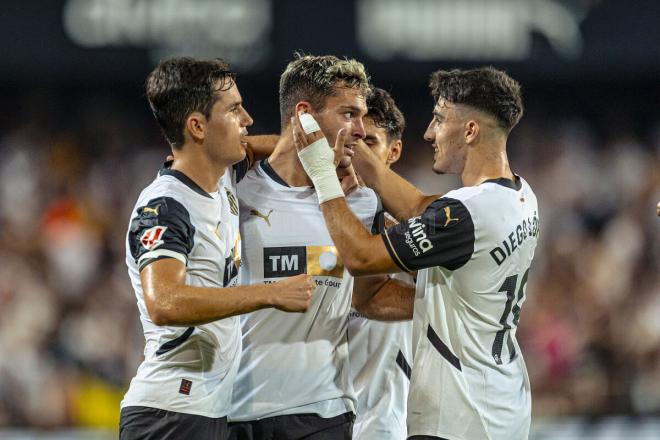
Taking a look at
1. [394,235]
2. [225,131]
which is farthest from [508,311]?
[225,131]

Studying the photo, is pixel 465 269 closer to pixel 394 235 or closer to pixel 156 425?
pixel 394 235

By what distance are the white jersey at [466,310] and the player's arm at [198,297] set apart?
660mm

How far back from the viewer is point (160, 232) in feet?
12.3

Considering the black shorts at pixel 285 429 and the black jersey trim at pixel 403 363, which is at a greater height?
the black shorts at pixel 285 429

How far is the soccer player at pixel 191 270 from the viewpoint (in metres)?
3.65

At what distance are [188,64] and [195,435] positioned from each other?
4.88ft

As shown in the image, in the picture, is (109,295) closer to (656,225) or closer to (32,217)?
(32,217)

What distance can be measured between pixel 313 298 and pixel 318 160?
1.99ft

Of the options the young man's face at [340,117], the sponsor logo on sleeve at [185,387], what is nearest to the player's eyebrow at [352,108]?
the young man's face at [340,117]

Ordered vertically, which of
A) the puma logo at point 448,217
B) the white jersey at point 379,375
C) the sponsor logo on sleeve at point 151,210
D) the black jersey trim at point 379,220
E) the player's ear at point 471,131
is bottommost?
the white jersey at point 379,375

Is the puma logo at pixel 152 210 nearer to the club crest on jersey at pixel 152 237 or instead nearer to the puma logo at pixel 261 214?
the club crest on jersey at pixel 152 237

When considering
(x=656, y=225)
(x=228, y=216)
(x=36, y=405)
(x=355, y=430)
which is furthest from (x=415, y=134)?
(x=228, y=216)

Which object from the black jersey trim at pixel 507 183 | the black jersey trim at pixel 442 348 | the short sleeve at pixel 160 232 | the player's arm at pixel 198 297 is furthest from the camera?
the black jersey trim at pixel 507 183

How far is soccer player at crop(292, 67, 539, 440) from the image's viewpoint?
4.16 metres
